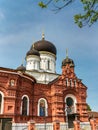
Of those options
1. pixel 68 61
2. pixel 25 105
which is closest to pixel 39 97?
pixel 25 105

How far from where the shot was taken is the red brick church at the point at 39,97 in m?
18.1

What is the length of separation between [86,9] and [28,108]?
16.1 meters

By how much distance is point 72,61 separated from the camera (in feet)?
87.6

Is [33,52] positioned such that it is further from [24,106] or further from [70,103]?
[24,106]

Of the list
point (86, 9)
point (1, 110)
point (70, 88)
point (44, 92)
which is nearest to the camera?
point (86, 9)

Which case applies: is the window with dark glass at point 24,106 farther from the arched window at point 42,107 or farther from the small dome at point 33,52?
the small dome at point 33,52

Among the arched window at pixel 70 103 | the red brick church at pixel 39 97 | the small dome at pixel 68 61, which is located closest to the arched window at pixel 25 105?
the red brick church at pixel 39 97

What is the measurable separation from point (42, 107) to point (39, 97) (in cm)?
131

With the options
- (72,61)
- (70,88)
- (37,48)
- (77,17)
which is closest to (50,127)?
(70,88)

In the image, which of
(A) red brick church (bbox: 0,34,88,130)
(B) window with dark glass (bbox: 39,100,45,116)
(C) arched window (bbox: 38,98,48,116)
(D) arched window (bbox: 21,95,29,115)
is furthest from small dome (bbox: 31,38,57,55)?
(D) arched window (bbox: 21,95,29,115)

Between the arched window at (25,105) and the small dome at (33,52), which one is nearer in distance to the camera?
the arched window at (25,105)

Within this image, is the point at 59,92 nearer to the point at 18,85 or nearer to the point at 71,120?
the point at 71,120

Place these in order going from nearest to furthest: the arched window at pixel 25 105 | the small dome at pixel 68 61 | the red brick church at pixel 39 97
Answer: the red brick church at pixel 39 97, the arched window at pixel 25 105, the small dome at pixel 68 61

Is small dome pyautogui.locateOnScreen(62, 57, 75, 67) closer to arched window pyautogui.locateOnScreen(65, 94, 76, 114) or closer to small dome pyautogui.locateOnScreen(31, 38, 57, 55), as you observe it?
small dome pyautogui.locateOnScreen(31, 38, 57, 55)
